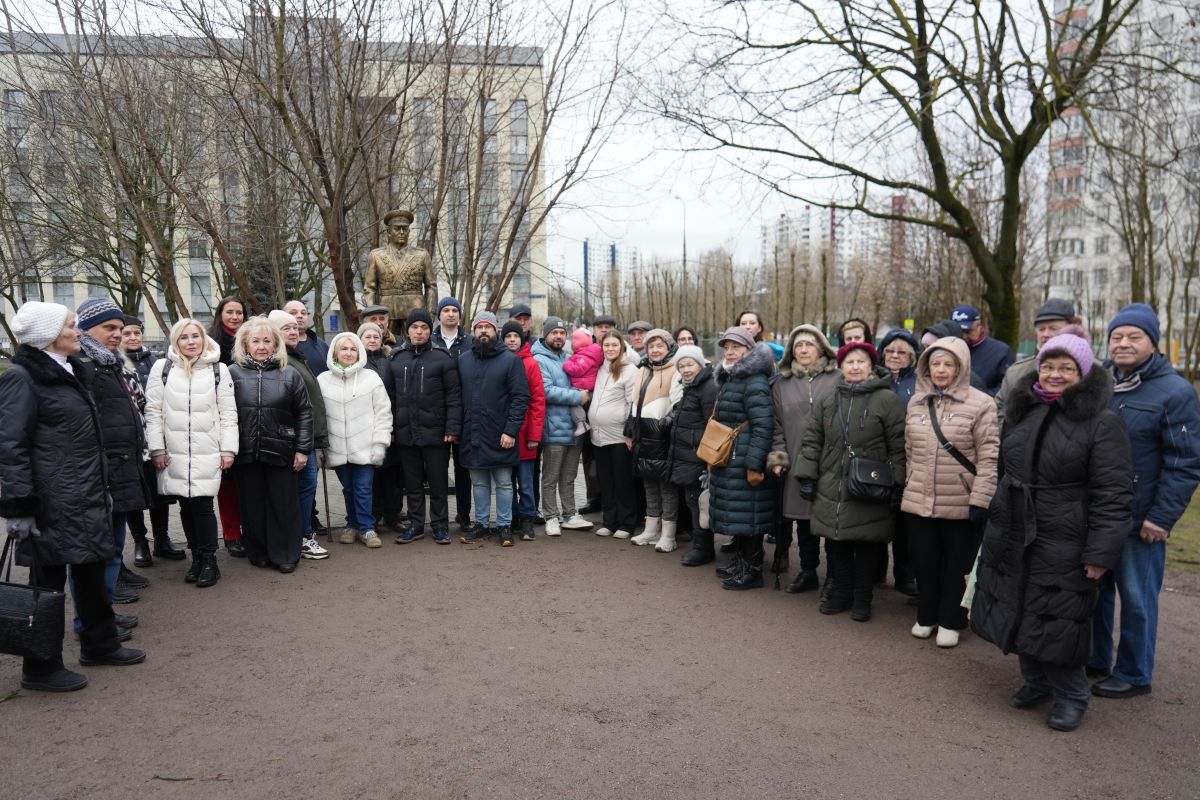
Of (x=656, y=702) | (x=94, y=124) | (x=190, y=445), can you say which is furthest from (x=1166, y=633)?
(x=94, y=124)

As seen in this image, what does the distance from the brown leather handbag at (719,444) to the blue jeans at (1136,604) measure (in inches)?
103

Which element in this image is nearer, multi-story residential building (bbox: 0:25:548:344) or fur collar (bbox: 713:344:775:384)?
fur collar (bbox: 713:344:775:384)

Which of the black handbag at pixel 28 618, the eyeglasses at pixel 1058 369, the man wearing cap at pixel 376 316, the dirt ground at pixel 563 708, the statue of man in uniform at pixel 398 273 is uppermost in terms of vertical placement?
the statue of man in uniform at pixel 398 273

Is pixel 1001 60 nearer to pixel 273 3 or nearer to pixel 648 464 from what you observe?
pixel 648 464

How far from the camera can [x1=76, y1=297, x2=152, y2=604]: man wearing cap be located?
5277 mm

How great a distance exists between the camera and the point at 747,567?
254 inches

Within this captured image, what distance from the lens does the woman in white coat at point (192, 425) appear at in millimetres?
6145

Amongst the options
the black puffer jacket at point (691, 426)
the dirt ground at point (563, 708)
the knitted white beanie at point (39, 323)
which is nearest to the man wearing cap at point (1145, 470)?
the dirt ground at point (563, 708)

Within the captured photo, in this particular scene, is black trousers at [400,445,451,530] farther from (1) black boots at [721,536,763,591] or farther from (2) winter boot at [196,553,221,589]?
(1) black boots at [721,536,763,591]

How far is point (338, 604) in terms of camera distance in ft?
19.5

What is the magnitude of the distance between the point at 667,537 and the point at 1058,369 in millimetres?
4002

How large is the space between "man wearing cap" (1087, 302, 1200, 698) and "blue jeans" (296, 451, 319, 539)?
5.93 m

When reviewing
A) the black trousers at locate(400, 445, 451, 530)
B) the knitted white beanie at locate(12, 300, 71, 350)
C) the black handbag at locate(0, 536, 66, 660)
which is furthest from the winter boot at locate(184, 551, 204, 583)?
the knitted white beanie at locate(12, 300, 71, 350)

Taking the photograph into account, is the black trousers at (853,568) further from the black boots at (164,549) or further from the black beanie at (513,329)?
the black boots at (164,549)
